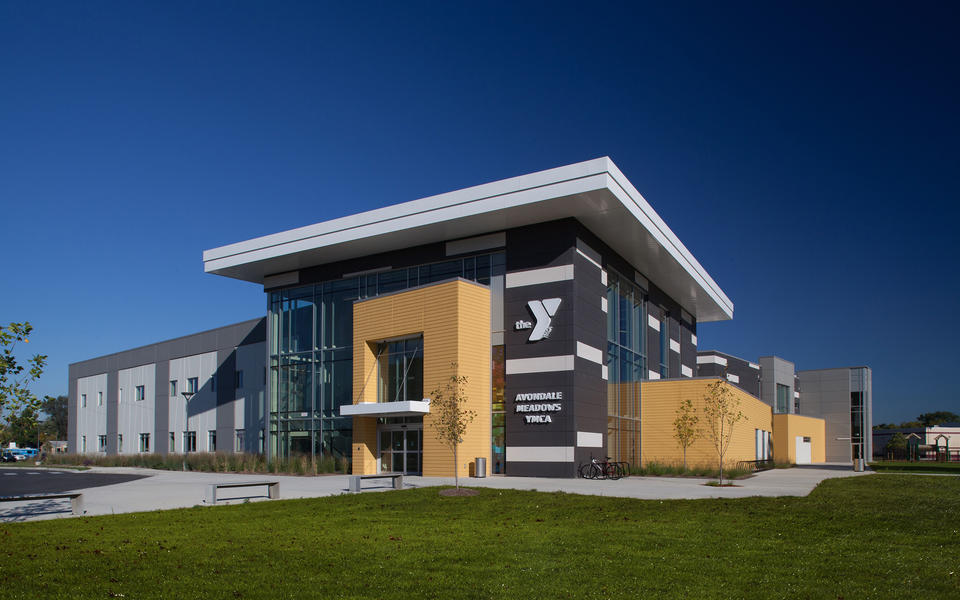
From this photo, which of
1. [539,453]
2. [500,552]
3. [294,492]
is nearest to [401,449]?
[539,453]

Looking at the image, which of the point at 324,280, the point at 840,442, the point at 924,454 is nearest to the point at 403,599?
the point at 324,280

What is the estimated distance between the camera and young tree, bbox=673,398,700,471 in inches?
1298

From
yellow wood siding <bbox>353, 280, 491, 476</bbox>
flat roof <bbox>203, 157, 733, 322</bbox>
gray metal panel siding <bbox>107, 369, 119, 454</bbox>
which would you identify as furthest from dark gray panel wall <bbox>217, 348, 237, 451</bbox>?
gray metal panel siding <bbox>107, 369, 119, 454</bbox>

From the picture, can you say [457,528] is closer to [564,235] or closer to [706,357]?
[564,235]

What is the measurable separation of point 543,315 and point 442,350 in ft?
14.5

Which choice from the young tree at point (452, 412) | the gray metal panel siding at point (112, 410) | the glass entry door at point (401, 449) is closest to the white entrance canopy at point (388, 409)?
the young tree at point (452, 412)

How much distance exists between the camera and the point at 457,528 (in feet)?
46.2

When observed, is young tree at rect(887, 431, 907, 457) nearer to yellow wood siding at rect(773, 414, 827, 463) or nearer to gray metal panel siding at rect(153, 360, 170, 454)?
yellow wood siding at rect(773, 414, 827, 463)

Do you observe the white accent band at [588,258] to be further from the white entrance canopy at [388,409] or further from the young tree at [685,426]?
the white entrance canopy at [388,409]

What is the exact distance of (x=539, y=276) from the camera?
31.2 meters

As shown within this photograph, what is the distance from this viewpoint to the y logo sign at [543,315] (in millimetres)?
30672

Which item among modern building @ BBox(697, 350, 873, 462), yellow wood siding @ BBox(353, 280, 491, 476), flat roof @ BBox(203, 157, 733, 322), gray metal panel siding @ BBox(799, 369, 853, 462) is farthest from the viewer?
gray metal panel siding @ BBox(799, 369, 853, 462)

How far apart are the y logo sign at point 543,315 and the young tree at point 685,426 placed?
7262 mm

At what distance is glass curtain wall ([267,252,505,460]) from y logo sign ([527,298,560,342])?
138 inches
